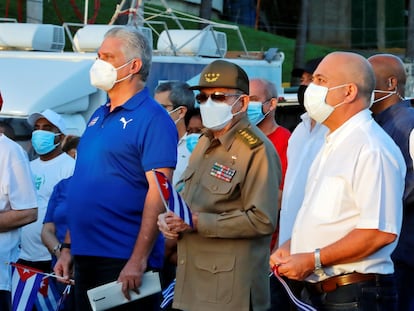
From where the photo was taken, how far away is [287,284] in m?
5.05

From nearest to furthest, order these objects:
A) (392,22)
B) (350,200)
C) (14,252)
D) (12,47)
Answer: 1. (350,200)
2. (14,252)
3. (12,47)
4. (392,22)

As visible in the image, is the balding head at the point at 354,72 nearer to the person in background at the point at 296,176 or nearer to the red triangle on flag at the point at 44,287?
the person in background at the point at 296,176

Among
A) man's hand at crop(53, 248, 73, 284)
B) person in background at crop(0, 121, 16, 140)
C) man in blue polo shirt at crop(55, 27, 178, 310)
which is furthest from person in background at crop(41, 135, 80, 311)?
man in blue polo shirt at crop(55, 27, 178, 310)

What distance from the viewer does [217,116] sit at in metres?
5.04

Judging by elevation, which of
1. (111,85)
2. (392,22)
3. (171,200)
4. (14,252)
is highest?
(392,22)

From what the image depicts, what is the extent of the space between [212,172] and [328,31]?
3923cm

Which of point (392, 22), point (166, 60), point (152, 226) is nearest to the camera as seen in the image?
point (152, 226)

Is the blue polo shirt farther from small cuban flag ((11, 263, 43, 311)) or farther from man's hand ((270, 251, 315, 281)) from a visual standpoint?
small cuban flag ((11, 263, 43, 311))

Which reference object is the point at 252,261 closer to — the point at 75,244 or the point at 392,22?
the point at 75,244

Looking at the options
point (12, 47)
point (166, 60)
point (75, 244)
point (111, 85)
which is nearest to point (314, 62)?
point (111, 85)

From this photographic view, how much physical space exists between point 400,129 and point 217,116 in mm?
1390

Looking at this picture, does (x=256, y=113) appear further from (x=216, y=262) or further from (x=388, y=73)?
(x=216, y=262)

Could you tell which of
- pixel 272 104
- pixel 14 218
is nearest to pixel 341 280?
pixel 14 218

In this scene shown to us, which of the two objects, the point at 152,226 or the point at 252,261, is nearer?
the point at 252,261
